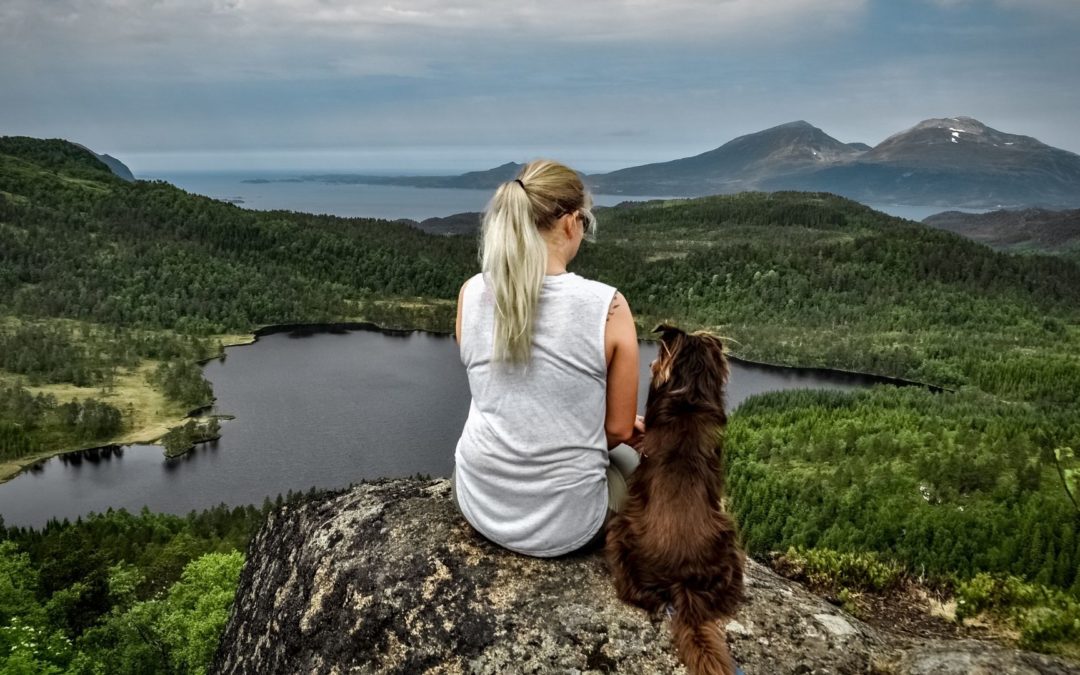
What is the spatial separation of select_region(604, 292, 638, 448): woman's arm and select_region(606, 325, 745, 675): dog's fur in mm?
246

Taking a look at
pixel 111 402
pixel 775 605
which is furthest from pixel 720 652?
pixel 111 402

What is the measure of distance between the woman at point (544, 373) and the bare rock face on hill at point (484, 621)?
542 mm

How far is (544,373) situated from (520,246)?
113 centimetres

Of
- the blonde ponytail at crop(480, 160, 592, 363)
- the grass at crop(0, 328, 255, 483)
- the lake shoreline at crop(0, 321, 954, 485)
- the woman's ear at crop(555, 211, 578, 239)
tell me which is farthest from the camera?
the grass at crop(0, 328, 255, 483)

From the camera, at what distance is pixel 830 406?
9269cm

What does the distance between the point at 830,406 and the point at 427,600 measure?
91.7 metres

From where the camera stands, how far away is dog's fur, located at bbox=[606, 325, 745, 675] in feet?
22.0

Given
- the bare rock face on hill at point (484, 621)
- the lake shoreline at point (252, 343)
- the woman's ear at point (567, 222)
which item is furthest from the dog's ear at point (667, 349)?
the lake shoreline at point (252, 343)

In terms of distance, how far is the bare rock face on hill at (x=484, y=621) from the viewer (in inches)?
284

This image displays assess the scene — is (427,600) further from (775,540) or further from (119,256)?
(119,256)

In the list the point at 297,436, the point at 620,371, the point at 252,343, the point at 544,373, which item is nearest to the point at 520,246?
the point at 544,373

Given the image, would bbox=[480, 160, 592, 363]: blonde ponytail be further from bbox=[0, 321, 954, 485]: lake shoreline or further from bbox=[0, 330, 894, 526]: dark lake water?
bbox=[0, 321, 954, 485]: lake shoreline

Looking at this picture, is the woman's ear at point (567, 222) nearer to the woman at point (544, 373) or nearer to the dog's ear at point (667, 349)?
the woman at point (544, 373)

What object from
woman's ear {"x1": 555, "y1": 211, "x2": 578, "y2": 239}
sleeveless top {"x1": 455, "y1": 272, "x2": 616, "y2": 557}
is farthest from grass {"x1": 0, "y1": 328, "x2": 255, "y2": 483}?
woman's ear {"x1": 555, "y1": 211, "x2": 578, "y2": 239}
